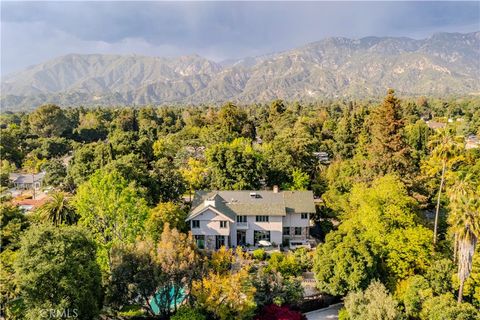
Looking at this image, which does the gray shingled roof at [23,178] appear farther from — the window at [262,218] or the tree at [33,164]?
the window at [262,218]

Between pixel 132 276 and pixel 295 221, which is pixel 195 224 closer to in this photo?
pixel 295 221

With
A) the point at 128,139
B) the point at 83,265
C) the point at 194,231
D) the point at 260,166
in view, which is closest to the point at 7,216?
the point at 83,265

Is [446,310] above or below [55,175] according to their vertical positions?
below

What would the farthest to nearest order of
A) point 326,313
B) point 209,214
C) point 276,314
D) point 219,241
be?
point 219,241 → point 209,214 → point 326,313 → point 276,314

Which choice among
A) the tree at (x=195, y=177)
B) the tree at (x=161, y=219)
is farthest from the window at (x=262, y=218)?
the tree at (x=195, y=177)

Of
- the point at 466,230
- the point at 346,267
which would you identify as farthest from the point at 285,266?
the point at 466,230

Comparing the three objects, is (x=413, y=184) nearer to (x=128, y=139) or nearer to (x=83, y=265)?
(x=83, y=265)

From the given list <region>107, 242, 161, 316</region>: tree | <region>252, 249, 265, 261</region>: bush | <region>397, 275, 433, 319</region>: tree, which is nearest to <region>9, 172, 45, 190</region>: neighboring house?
<region>252, 249, 265, 261</region>: bush
